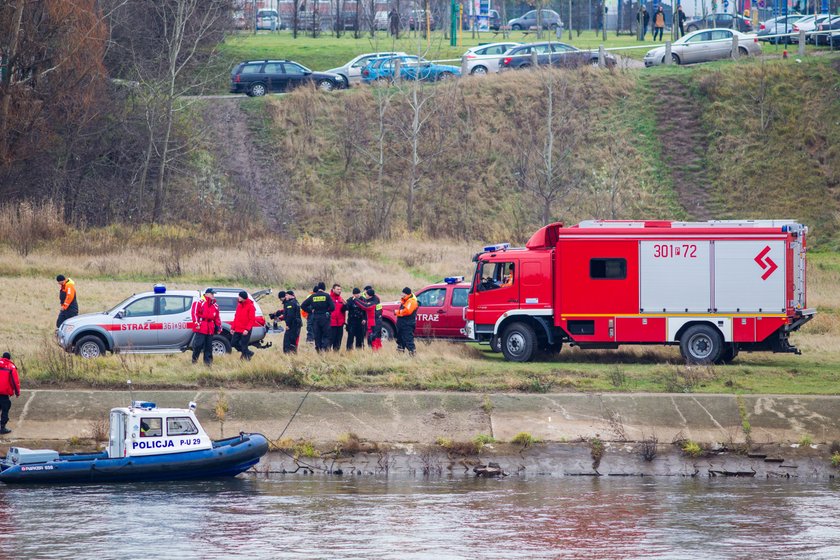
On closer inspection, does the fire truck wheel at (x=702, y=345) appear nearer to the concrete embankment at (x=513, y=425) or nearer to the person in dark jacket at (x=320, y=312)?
the concrete embankment at (x=513, y=425)

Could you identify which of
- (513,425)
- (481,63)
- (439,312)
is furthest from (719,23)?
(513,425)

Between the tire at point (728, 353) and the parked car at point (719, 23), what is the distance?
5434cm

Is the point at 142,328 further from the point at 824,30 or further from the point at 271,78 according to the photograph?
the point at 824,30

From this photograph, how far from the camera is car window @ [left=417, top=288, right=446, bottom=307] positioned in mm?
27922

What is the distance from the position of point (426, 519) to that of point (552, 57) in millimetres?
44573

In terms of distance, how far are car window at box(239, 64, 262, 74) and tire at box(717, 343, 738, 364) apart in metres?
36.2

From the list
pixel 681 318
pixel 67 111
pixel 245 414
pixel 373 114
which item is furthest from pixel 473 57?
pixel 245 414

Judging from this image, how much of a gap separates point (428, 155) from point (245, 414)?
3394cm

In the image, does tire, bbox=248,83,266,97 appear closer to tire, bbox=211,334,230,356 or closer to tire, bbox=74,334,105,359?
tire, bbox=211,334,230,356

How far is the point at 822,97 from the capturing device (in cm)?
5572

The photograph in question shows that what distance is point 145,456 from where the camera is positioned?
63.8ft

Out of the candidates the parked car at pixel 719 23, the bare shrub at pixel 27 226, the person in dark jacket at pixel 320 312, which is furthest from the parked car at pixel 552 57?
the person in dark jacket at pixel 320 312

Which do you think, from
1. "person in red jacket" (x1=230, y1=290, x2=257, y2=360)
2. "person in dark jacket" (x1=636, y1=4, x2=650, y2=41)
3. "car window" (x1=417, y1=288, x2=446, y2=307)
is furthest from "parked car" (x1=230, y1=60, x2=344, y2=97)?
"person in red jacket" (x1=230, y1=290, x2=257, y2=360)

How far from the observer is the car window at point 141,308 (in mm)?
24688
